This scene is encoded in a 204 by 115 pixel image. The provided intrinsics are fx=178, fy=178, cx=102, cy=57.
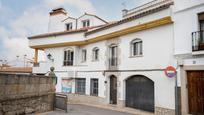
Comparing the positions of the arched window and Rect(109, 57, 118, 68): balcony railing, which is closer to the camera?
the arched window

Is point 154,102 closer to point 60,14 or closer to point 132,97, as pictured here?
point 132,97

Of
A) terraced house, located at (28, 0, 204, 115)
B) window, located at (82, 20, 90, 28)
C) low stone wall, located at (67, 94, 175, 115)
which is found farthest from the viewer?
window, located at (82, 20, 90, 28)

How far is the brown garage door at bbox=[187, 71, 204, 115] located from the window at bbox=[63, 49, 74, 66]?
1293 cm

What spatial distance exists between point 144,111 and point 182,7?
7.58 metres

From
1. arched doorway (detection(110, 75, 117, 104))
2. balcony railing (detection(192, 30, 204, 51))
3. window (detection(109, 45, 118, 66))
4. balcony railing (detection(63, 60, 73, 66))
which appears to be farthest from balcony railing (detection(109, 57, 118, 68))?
balcony railing (detection(192, 30, 204, 51))

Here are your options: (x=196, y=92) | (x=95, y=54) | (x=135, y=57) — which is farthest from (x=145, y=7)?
(x=196, y=92)

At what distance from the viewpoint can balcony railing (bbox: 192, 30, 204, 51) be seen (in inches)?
388

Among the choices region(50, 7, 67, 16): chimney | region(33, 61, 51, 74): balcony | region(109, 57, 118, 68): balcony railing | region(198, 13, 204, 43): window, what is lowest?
region(33, 61, 51, 74): balcony

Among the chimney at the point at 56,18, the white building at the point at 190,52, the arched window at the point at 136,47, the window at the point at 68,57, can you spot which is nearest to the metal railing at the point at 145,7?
the arched window at the point at 136,47

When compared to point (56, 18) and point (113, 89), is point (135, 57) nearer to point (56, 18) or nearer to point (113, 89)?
point (113, 89)

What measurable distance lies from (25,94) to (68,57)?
9.94 m

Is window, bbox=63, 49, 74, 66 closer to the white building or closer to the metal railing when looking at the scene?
the metal railing

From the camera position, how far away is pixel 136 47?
1429cm

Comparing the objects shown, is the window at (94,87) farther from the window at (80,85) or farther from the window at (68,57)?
the window at (68,57)
